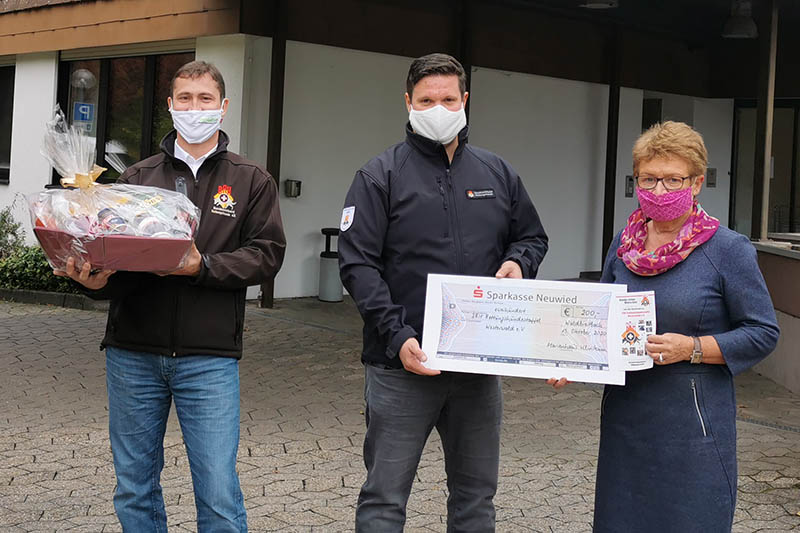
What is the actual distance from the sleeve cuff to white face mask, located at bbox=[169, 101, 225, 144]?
100cm

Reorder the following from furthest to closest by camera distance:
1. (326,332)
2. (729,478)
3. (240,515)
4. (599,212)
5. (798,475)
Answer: (599,212) → (326,332) → (798,475) → (240,515) → (729,478)

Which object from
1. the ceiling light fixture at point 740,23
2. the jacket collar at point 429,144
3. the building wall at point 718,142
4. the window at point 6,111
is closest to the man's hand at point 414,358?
the jacket collar at point 429,144

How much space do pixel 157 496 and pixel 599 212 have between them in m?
12.8

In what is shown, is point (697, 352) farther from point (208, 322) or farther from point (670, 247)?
point (208, 322)

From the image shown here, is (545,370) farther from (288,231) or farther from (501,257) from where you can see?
(288,231)

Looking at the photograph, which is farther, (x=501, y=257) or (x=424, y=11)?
(x=424, y=11)

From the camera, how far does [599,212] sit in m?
15.8

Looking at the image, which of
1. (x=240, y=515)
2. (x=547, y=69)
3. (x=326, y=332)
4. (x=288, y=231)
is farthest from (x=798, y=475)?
(x=547, y=69)

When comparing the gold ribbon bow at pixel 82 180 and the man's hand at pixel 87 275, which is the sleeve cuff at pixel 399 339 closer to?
Answer: the man's hand at pixel 87 275

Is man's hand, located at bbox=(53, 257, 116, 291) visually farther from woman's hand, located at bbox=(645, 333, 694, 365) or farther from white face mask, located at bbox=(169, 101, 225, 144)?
woman's hand, located at bbox=(645, 333, 694, 365)

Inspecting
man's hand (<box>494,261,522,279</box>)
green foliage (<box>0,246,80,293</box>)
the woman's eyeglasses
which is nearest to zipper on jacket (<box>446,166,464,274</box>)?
man's hand (<box>494,261,522,279</box>)

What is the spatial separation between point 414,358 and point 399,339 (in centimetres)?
8

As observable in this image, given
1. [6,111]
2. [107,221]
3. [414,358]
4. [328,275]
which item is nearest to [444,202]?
[414,358]

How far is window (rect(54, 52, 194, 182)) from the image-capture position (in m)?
13.3
